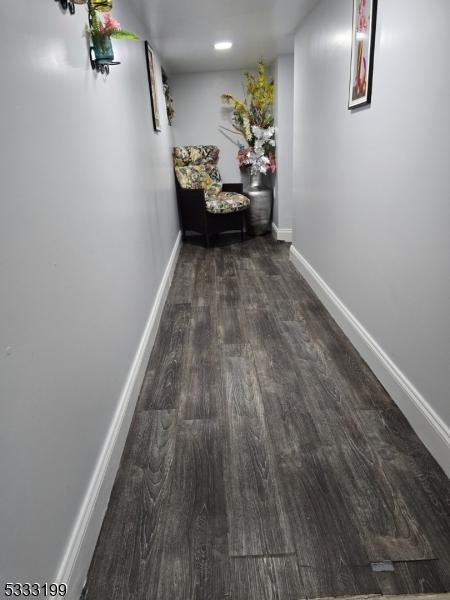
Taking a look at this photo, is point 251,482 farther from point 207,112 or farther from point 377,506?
point 207,112

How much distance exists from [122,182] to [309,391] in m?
1.39

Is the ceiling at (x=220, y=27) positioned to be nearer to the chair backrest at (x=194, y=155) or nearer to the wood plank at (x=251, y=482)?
the chair backrest at (x=194, y=155)

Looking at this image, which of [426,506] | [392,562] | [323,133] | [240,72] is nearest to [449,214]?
[426,506]

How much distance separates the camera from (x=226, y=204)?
4.55 m

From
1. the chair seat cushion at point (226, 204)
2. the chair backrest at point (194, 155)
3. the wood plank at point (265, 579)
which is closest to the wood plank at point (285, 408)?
the wood plank at point (265, 579)

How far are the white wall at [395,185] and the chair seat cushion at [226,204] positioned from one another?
6.08 feet

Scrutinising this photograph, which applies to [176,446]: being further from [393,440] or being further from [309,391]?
[393,440]

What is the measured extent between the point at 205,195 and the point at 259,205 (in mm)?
680

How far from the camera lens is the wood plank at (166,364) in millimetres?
1945

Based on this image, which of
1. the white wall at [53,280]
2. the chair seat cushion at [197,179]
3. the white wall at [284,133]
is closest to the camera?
the white wall at [53,280]

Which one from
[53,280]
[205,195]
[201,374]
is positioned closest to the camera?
[53,280]

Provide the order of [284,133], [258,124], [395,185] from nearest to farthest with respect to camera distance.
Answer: [395,185]
[284,133]
[258,124]

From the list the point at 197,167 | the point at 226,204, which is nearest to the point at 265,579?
the point at 226,204

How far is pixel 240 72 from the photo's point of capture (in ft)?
16.1
